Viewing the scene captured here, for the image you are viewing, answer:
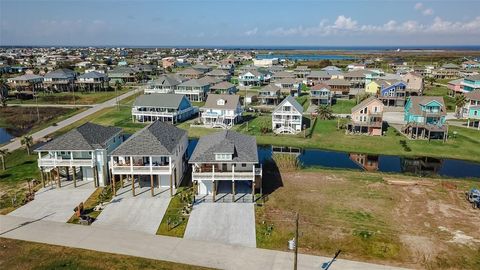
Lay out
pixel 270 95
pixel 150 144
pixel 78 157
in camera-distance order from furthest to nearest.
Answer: pixel 270 95
pixel 78 157
pixel 150 144

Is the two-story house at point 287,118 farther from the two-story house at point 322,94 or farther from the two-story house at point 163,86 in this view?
the two-story house at point 163,86

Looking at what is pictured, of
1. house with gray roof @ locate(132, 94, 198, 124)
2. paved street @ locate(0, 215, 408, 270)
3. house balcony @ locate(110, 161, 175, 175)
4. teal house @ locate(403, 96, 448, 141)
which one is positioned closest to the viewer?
paved street @ locate(0, 215, 408, 270)

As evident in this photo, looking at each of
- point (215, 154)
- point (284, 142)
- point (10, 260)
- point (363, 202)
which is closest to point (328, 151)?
point (284, 142)

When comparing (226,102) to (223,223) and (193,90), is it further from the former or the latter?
(223,223)

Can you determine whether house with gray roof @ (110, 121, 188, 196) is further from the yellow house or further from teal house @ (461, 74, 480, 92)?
teal house @ (461, 74, 480, 92)

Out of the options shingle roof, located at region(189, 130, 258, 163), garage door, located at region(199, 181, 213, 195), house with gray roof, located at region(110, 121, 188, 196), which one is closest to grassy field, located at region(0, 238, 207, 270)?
house with gray roof, located at region(110, 121, 188, 196)

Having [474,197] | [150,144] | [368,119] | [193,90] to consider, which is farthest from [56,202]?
[193,90]

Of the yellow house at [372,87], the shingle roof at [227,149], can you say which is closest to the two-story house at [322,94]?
the yellow house at [372,87]
